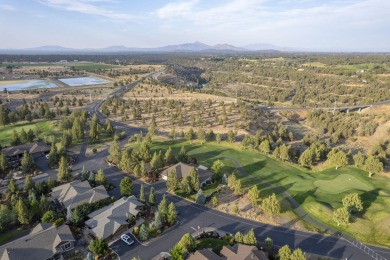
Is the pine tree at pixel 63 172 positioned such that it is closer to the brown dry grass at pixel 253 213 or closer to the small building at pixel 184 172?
the small building at pixel 184 172

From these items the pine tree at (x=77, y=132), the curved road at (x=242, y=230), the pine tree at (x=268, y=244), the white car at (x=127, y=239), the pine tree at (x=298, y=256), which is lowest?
the curved road at (x=242, y=230)

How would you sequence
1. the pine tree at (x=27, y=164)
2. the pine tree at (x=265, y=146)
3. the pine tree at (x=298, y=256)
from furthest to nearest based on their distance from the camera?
the pine tree at (x=265, y=146) → the pine tree at (x=27, y=164) → the pine tree at (x=298, y=256)

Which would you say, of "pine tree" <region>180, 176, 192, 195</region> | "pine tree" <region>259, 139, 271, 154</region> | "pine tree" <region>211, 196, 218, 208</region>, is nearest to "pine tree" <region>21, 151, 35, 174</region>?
"pine tree" <region>180, 176, 192, 195</region>

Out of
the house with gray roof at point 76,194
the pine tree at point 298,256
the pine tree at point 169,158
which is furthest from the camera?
the pine tree at point 169,158

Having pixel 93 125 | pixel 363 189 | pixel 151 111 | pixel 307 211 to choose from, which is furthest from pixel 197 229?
pixel 151 111

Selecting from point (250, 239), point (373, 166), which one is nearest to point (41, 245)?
point (250, 239)

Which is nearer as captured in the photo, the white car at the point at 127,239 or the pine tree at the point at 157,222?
the white car at the point at 127,239

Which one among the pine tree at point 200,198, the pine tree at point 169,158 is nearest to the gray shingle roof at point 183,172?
the pine tree at point 169,158
